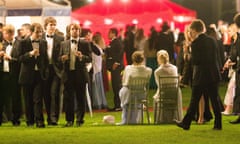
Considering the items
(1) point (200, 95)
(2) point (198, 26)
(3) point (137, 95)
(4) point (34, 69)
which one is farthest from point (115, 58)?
(1) point (200, 95)

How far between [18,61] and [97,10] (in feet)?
46.5

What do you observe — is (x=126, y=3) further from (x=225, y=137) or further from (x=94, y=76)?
(x=225, y=137)

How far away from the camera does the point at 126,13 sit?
92.1 feet

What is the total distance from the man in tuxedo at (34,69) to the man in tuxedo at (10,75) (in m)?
0.48

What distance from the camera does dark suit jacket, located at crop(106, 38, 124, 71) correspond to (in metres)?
17.5

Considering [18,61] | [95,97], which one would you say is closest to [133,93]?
[18,61]

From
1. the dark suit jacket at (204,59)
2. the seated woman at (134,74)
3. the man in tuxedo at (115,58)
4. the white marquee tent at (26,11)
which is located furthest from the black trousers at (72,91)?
the white marquee tent at (26,11)

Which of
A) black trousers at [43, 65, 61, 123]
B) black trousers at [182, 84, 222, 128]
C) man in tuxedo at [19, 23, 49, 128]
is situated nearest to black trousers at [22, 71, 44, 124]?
man in tuxedo at [19, 23, 49, 128]

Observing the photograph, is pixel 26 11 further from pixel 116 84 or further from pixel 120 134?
pixel 120 134

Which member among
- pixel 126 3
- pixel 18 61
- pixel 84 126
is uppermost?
pixel 126 3

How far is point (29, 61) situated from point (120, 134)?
2.32 meters

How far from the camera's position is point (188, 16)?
28812mm

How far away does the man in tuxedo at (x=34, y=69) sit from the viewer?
42.9 ft

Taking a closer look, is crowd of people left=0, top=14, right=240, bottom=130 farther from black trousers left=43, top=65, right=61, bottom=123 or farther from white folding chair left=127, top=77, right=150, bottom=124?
white folding chair left=127, top=77, right=150, bottom=124
